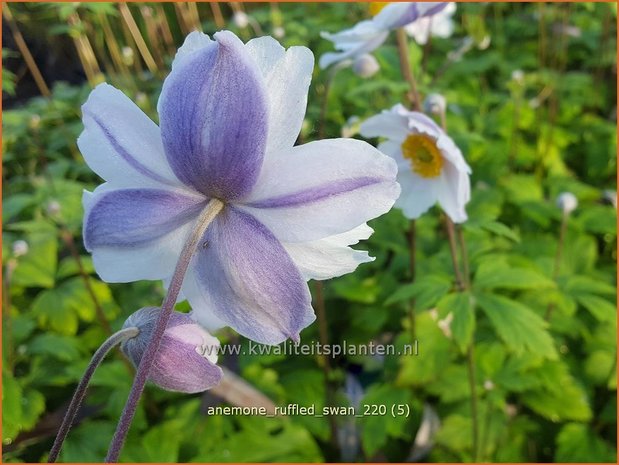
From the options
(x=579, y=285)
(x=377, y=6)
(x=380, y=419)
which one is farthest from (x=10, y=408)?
(x=579, y=285)

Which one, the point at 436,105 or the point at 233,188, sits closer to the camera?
the point at 233,188

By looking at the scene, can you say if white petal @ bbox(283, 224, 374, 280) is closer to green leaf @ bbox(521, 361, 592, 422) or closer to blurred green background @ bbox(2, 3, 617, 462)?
blurred green background @ bbox(2, 3, 617, 462)

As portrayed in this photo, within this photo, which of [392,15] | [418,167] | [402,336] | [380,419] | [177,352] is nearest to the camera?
[177,352]

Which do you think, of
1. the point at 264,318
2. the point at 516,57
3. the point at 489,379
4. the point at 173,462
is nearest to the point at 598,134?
the point at 516,57

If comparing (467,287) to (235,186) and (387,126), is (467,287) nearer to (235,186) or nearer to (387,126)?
(387,126)

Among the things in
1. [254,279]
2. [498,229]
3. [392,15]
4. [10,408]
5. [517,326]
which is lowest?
[517,326]

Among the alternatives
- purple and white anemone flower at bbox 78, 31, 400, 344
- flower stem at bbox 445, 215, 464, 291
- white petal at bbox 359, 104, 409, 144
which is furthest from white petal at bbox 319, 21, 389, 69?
purple and white anemone flower at bbox 78, 31, 400, 344

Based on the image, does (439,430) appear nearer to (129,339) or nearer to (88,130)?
(129,339)
